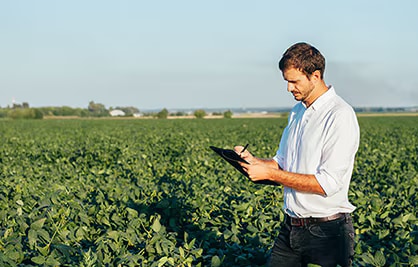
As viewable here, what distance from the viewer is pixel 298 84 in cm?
326

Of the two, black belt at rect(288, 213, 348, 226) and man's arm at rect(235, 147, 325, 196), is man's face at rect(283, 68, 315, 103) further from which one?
black belt at rect(288, 213, 348, 226)

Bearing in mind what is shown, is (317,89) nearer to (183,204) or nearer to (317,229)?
(317,229)

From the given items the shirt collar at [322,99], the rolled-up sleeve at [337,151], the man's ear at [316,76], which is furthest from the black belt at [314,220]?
the man's ear at [316,76]

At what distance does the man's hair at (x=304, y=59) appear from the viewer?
3.19 metres

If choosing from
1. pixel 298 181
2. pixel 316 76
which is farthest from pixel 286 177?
pixel 316 76

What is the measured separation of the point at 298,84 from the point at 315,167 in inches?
19.0

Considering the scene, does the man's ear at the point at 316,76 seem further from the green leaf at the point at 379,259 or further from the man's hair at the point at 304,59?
the green leaf at the point at 379,259

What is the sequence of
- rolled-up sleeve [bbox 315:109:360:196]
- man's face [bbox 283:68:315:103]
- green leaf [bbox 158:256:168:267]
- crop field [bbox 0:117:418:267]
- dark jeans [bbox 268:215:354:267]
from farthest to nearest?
1. crop field [bbox 0:117:418:267]
2. green leaf [bbox 158:256:168:267]
3. dark jeans [bbox 268:215:354:267]
4. man's face [bbox 283:68:315:103]
5. rolled-up sleeve [bbox 315:109:360:196]

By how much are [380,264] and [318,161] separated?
750 mm

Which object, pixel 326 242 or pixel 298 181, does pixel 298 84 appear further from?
pixel 326 242

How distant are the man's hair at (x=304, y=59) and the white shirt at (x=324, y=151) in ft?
0.60

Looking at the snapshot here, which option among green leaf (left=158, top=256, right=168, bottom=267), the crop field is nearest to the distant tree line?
the crop field

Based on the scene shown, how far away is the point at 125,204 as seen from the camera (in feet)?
20.2

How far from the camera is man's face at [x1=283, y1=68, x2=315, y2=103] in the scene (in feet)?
10.6
